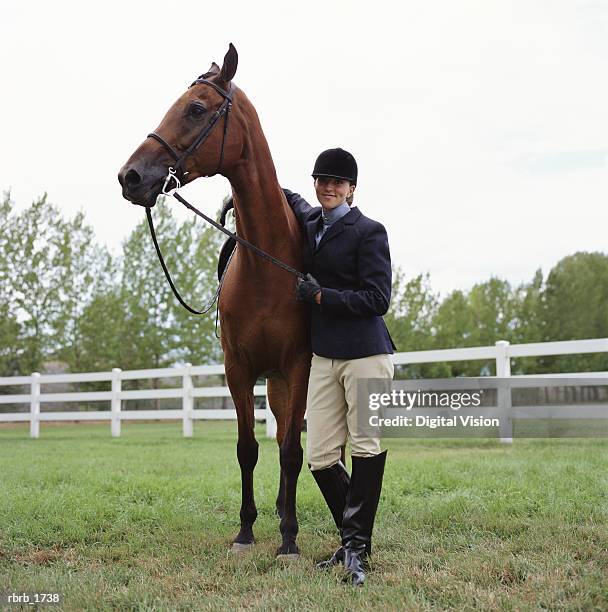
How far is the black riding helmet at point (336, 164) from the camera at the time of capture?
12.0 feet

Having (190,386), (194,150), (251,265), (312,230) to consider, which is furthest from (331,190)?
(190,386)

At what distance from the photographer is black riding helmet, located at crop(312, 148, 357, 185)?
3656mm

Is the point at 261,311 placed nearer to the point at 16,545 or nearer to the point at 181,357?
the point at 16,545

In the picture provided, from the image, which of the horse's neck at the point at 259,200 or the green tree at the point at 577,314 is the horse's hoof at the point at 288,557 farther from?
the green tree at the point at 577,314

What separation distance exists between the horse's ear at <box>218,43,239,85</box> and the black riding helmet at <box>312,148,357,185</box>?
69 centimetres

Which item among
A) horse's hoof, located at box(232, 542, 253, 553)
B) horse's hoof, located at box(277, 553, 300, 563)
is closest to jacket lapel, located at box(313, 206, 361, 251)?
horse's hoof, located at box(277, 553, 300, 563)

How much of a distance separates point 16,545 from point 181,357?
19908 mm

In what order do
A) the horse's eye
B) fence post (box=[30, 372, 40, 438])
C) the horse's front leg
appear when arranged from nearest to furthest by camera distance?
the horse's eye, the horse's front leg, fence post (box=[30, 372, 40, 438])

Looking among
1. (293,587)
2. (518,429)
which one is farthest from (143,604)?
(518,429)

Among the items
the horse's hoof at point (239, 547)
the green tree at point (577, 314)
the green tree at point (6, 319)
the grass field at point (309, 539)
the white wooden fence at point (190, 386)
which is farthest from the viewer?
the green tree at point (577, 314)

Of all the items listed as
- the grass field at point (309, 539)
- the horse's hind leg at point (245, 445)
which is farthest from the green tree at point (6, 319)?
the horse's hind leg at point (245, 445)

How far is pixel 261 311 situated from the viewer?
3896 mm

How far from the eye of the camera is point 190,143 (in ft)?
11.9

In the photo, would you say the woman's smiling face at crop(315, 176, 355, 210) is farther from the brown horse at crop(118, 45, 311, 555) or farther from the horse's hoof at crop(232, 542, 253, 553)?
the horse's hoof at crop(232, 542, 253, 553)
